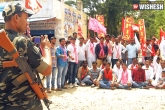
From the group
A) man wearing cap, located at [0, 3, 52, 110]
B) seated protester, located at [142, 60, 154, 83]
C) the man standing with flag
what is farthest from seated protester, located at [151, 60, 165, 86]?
man wearing cap, located at [0, 3, 52, 110]

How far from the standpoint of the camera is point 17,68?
2172 millimetres

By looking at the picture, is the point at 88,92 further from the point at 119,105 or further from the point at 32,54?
the point at 32,54

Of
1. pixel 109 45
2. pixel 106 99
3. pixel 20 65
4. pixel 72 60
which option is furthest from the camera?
pixel 109 45

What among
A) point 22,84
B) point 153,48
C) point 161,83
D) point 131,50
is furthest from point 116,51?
point 22,84

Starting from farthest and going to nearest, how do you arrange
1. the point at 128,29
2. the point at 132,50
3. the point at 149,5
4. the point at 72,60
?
the point at 149,5
the point at 128,29
the point at 132,50
the point at 72,60

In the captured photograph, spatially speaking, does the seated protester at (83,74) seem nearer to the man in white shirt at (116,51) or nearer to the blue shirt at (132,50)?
the man in white shirt at (116,51)

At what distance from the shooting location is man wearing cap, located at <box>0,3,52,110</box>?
7.14 ft

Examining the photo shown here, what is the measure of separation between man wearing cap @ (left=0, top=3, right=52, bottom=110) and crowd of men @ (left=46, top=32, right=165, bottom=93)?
5.82 metres

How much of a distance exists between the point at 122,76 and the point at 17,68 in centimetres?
742

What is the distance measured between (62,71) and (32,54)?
255 inches

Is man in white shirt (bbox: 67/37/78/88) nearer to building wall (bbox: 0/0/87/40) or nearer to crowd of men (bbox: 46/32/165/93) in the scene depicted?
crowd of men (bbox: 46/32/165/93)

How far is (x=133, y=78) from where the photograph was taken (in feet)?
31.4

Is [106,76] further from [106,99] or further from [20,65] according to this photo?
[20,65]

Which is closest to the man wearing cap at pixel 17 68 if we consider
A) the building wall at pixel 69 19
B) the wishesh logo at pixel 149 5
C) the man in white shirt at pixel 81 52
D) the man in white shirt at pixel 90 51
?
the man in white shirt at pixel 81 52
